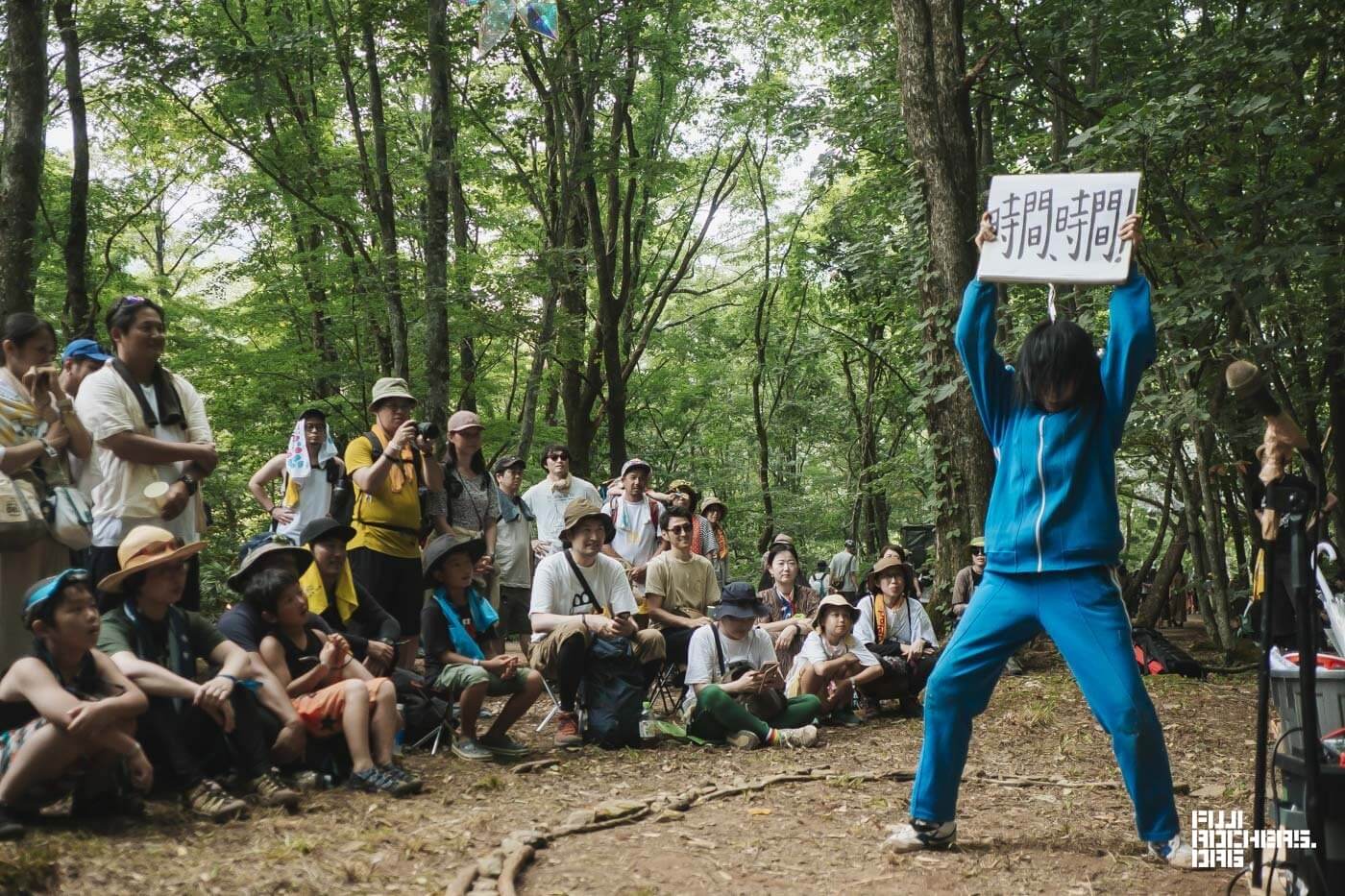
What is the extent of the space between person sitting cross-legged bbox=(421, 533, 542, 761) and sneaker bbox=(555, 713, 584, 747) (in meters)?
0.26

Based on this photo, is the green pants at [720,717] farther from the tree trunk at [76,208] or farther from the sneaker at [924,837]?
the tree trunk at [76,208]

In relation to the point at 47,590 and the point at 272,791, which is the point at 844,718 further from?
the point at 47,590

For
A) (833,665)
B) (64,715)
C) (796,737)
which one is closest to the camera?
(64,715)

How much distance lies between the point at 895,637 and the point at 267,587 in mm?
4856

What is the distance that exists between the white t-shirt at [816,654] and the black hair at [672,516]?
1293 mm

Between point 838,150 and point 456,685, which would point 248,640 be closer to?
point 456,685

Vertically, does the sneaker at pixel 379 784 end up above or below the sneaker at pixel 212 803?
below

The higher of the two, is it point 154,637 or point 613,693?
point 154,637

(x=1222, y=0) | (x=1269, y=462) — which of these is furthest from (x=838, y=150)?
(x=1269, y=462)

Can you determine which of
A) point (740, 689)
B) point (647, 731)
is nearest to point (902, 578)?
point (740, 689)

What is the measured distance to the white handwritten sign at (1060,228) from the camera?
4086 millimetres

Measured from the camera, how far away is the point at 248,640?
5.41 meters

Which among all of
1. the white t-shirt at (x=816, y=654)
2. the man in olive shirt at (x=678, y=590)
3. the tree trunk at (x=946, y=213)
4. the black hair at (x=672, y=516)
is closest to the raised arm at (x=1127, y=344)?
the white t-shirt at (x=816, y=654)

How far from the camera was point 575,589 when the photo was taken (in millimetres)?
7273
